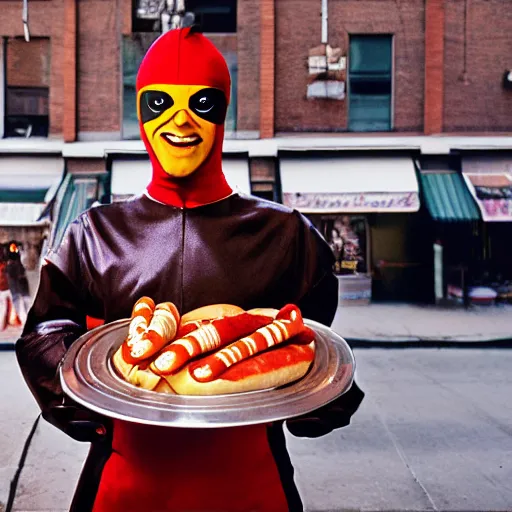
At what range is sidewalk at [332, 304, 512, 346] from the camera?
974cm

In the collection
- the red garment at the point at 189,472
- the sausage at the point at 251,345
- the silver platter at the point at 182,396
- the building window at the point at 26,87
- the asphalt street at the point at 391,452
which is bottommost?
the asphalt street at the point at 391,452

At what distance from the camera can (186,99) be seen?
2.23 m

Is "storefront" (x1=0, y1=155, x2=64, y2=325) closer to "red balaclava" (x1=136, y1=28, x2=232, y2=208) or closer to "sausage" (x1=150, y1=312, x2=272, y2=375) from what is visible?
"red balaclava" (x1=136, y1=28, x2=232, y2=208)

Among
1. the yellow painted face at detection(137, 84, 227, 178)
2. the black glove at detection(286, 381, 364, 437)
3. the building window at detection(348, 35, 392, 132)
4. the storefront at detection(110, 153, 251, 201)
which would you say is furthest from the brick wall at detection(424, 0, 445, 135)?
the black glove at detection(286, 381, 364, 437)

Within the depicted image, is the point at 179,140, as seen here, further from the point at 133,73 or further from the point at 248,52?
the point at 133,73

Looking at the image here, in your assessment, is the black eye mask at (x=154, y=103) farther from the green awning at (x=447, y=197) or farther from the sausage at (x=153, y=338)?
the green awning at (x=447, y=197)

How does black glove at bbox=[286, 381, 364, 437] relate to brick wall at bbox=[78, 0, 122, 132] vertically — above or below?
below

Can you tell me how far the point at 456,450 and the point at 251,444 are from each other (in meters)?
3.94

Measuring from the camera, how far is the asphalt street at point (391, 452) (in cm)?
451

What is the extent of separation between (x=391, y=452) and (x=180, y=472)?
12.4 feet

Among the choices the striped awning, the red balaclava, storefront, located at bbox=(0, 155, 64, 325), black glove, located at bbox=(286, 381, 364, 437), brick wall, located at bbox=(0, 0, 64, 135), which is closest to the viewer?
black glove, located at bbox=(286, 381, 364, 437)

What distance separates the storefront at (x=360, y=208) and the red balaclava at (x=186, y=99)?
8.81 meters

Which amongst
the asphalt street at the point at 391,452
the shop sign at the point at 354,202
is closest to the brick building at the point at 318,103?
the shop sign at the point at 354,202

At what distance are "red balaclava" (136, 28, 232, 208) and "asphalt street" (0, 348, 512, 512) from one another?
295cm
